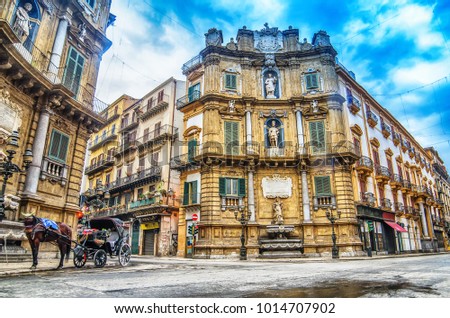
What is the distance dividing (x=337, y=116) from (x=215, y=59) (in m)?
9.77

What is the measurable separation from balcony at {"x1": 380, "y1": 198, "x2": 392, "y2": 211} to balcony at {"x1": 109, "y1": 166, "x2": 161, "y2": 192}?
18358 mm

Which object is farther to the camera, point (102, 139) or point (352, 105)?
point (102, 139)

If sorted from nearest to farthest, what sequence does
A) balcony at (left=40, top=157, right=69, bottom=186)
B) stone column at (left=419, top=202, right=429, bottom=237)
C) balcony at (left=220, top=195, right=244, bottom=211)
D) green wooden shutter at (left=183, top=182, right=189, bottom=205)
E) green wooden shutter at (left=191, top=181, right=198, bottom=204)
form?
1. balcony at (left=40, top=157, right=69, bottom=186)
2. balcony at (left=220, top=195, right=244, bottom=211)
3. green wooden shutter at (left=191, top=181, right=198, bottom=204)
4. green wooden shutter at (left=183, top=182, right=189, bottom=205)
5. stone column at (left=419, top=202, right=429, bottom=237)

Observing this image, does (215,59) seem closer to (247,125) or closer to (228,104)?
(228,104)

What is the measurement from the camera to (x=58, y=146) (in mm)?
11742

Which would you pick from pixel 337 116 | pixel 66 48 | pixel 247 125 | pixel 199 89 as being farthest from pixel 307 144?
pixel 66 48

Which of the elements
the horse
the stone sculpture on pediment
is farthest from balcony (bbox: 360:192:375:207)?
the horse

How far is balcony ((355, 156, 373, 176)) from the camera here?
71.0ft

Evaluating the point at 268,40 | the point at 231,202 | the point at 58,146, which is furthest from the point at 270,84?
the point at 58,146

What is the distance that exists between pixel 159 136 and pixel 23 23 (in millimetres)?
16012

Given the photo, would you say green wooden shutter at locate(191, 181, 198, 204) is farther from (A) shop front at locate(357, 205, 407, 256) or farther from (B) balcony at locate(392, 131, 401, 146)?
(B) balcony at locate(392, 131, 401, 146)

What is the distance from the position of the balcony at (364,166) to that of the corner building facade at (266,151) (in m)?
0.97

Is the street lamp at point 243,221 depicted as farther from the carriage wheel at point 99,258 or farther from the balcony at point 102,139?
the balcony at point 102,139

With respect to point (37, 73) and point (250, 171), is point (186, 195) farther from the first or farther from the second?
point (37, 73)
